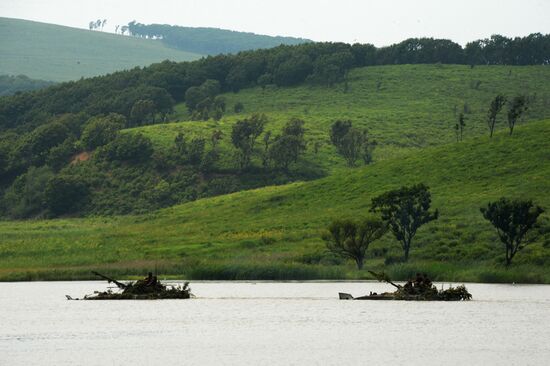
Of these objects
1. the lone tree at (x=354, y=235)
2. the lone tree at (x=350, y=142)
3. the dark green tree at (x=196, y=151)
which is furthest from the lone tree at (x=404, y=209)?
the dark green tree at (x=196, y=151)

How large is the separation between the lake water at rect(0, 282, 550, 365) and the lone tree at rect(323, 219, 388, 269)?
1342cm

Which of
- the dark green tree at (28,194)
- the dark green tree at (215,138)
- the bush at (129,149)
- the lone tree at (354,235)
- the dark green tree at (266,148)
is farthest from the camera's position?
the bush at (129,149)

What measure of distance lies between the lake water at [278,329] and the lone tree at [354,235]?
1342cm

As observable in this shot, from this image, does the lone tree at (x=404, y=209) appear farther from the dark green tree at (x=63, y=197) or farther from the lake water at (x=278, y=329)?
the dark green tree at (x=63, y=197)

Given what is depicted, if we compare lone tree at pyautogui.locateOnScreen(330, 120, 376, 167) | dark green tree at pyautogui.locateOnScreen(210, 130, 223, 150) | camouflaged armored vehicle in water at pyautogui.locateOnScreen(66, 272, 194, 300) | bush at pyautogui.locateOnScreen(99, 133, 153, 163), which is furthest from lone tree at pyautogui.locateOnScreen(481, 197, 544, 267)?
bush at pyautogui.locateOnScreen(99, 133, 153, 163)

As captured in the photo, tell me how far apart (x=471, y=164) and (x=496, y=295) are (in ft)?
219

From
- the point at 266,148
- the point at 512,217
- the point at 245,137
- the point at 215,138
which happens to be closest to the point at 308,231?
the point at 512,217

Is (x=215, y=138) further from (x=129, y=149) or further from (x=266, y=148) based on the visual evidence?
(x=129, y=149)

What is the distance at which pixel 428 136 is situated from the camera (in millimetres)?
196375

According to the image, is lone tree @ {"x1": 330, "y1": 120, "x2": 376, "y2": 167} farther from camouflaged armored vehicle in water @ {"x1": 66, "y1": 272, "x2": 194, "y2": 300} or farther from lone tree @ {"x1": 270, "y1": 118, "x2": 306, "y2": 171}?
camouflaged armored vehicle in water @ {"x1": 66, "y1": 272, "x2": 194, "y2": 300}

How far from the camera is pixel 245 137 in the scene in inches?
7372

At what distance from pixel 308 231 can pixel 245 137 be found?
71251mm

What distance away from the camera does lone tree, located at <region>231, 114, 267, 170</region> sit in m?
185

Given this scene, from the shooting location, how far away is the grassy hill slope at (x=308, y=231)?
92062mm
